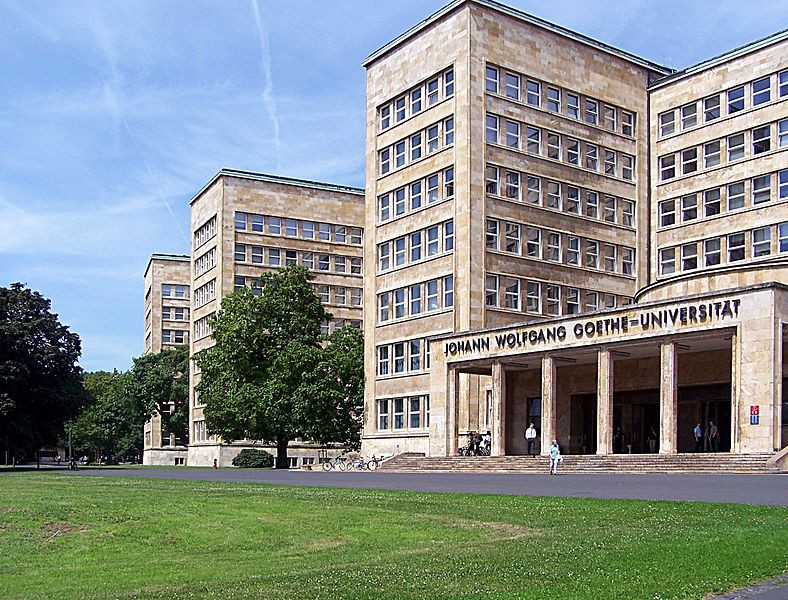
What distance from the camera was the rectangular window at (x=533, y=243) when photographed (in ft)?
218

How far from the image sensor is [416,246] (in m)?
67.9

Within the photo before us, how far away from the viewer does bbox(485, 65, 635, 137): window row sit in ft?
215

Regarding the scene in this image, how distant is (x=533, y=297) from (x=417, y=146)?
39.9 feet

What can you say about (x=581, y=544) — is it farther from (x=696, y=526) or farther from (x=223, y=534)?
(x=223, y=534)

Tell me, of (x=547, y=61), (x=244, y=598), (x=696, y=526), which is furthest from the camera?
(x=547, y=61)

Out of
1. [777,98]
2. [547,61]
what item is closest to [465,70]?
[547,61]

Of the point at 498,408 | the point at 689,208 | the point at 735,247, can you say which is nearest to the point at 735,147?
the point at 689,208

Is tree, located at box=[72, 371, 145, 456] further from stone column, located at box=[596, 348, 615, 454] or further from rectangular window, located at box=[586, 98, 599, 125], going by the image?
stone column, located at box=[596, 348, 615, 454]

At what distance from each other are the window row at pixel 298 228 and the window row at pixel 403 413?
32.2 metres

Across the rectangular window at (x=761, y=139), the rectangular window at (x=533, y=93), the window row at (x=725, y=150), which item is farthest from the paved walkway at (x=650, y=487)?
the rectangular window at (x=533, y=93)

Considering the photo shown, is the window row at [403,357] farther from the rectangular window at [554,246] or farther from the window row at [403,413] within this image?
the rectangular window at [554,246]

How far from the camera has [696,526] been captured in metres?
17.6

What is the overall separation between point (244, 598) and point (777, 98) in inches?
2296

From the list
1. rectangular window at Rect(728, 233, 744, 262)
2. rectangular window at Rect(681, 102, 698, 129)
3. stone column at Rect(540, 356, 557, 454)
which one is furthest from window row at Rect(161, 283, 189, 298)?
stone column at Rect(540, 356, 557, 454)
